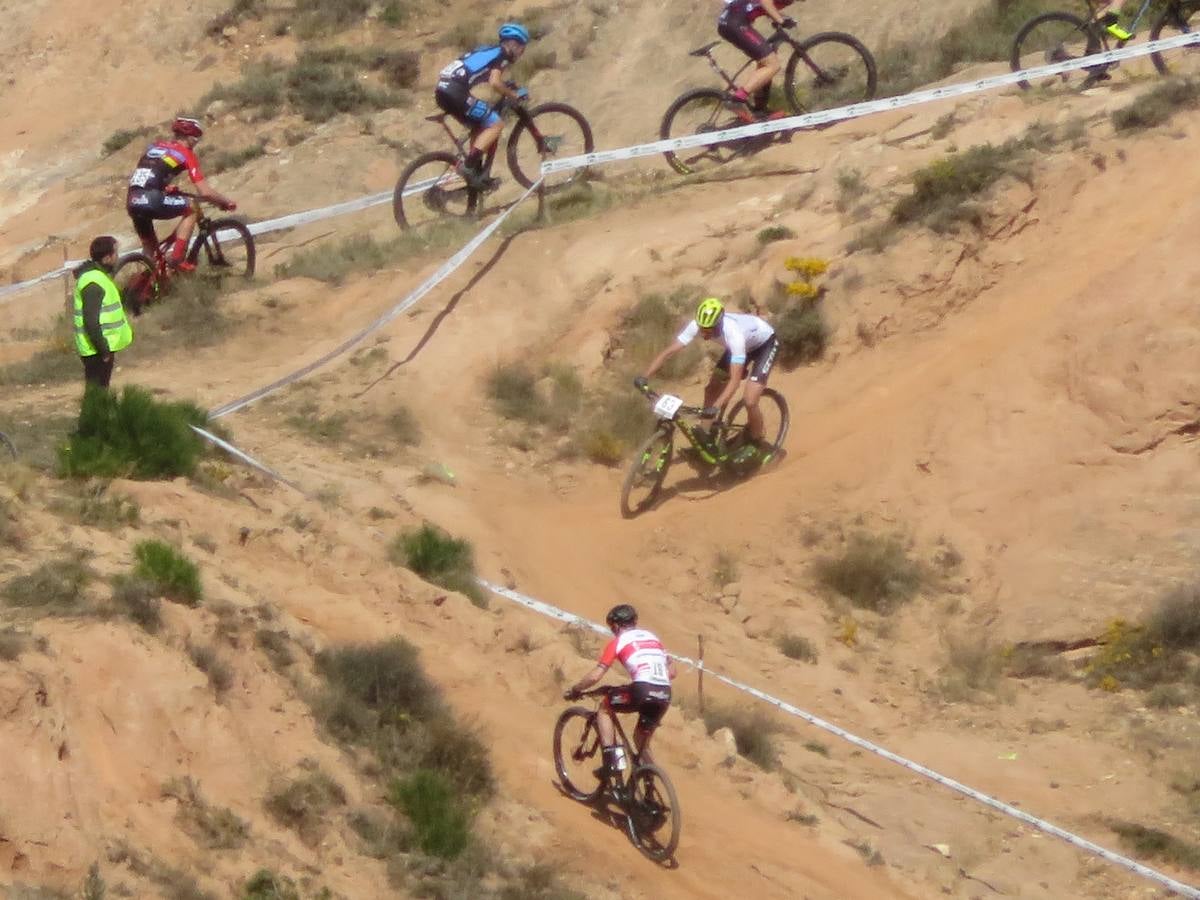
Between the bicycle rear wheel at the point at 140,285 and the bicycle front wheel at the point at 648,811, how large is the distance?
28.5 ft

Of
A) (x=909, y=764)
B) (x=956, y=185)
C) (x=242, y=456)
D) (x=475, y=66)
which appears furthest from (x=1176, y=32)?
(x=242, y=456)

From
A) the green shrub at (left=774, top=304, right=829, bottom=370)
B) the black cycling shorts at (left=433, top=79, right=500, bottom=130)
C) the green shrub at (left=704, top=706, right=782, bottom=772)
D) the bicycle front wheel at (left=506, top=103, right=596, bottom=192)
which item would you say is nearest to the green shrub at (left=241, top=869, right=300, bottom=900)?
the green shrub at (left=704, top=706, right=782, bottom=772)

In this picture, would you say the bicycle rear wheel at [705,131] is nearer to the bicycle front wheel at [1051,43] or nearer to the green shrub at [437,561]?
the bicycle front wheel at [1051,43]

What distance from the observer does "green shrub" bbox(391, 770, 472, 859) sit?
23.9ft

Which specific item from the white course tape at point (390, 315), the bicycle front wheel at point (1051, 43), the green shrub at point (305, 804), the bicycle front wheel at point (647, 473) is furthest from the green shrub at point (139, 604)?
the bicycle front wheel at point (1051, 43)

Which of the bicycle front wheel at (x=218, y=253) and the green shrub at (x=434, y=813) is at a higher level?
the bicycle front wheel at (x=218, y=253)

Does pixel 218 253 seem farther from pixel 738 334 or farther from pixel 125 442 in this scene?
pixel 125 442

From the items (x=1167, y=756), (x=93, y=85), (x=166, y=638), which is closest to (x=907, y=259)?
(x=1167, y=756)

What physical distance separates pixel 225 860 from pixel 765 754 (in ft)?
12.8

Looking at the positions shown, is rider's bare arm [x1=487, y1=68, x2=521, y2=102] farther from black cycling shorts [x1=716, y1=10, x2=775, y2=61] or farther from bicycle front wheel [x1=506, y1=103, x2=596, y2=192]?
black cycling shorts [x1=716, y1=10, x2=775, y2=61]

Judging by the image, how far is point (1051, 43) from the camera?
16281mm

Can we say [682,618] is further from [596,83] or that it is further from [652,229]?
[596,83]

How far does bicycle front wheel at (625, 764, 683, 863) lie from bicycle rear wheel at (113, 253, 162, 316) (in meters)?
8.67

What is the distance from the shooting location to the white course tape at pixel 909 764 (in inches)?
355
